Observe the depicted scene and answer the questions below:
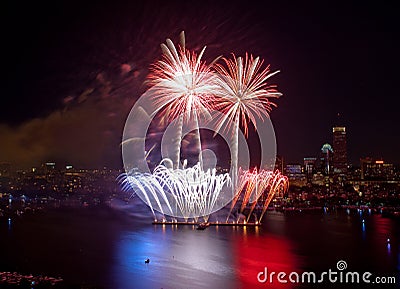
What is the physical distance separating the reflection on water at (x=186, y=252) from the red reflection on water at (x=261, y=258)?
2cm

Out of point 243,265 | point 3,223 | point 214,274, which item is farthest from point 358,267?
A: point 3,223

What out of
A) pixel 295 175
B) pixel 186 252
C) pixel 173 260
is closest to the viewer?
pixel 173 260

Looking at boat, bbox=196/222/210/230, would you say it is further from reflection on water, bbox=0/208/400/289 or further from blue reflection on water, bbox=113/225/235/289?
blue reflection on water, bbox=113/225/235/289

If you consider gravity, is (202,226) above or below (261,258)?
above

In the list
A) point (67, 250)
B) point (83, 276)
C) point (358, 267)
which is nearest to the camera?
point (83, 276)

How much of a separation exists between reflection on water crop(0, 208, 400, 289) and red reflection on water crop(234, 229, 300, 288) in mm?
20

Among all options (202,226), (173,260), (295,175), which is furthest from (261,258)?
(295,175)

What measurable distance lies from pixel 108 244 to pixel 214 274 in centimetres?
507

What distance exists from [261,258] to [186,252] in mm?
2059

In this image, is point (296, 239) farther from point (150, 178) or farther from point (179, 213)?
point (179, 213)

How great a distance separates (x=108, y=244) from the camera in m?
13.6

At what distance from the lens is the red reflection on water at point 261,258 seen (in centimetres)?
913

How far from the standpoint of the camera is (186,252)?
11891mm

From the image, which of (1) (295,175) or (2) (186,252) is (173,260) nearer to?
(2) (186,252)
